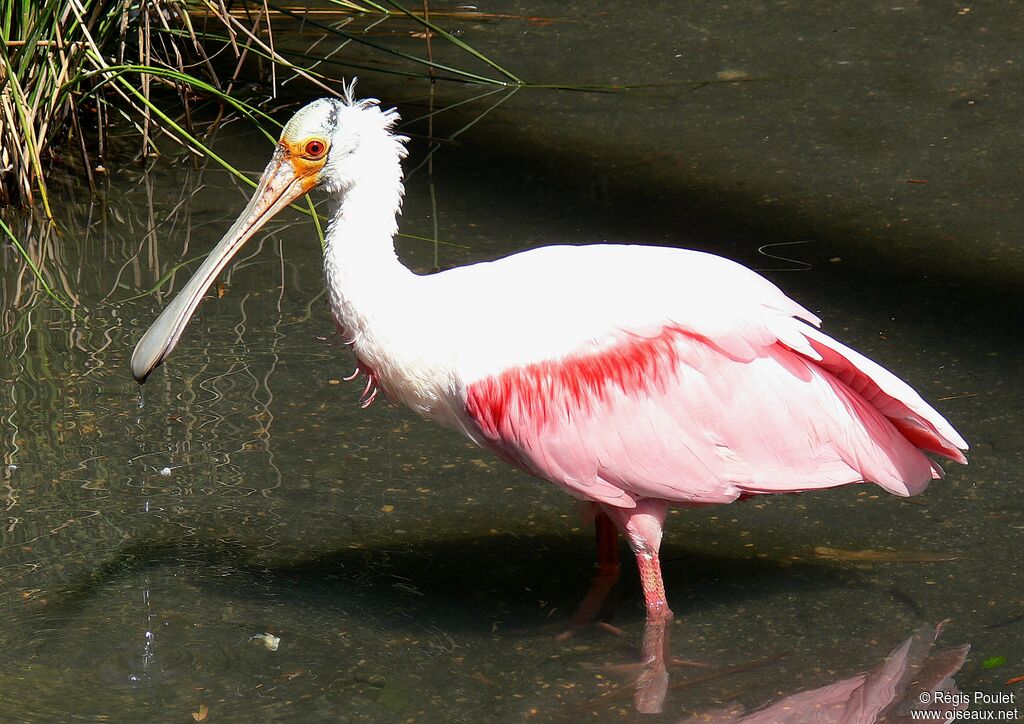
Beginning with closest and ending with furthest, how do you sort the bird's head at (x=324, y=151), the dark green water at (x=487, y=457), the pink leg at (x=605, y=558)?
the dark green water at (x=487, y=457)
the bird's head at (x=324, y=151)
the pink leg at (x=605, y=558)

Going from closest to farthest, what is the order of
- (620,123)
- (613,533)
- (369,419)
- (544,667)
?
(544,667), (613,533), (369,419), (620,123)

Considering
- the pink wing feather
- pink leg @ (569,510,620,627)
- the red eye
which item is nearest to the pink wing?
the pink wing feather

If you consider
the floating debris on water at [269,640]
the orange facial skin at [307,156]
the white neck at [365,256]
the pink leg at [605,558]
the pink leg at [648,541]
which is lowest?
the floating debris on water at [269,640]

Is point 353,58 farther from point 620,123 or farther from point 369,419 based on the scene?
point 369,419

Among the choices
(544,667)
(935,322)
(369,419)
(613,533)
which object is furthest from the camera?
(935,322)

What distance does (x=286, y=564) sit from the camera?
4.24 metres

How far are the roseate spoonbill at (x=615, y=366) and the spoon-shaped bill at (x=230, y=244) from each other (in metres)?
0.11

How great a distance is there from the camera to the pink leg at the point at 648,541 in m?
3.82

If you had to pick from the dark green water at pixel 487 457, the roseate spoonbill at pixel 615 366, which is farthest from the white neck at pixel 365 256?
the dark green water at pixel 487 457

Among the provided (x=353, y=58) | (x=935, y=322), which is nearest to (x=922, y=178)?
(x=935, y=322)

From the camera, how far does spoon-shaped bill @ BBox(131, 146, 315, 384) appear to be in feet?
13.1

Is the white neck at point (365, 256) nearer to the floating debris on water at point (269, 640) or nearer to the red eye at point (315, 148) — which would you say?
the red eye at point (315, 148)

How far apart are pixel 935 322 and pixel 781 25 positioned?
3140mm

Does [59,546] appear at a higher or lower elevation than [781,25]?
lower
